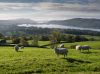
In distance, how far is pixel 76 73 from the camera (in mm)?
30188

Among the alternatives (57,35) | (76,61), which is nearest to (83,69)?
(76,61)

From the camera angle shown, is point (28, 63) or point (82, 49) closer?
point (28, 63)

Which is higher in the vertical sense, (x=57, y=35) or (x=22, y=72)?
(x=22, y=72)

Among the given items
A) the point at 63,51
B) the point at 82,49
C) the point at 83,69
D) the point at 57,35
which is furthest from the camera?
the point at 57,35

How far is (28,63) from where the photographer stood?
35031 millimetres

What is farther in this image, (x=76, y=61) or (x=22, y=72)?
(x=76, y=61)

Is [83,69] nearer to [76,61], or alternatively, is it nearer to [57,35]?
[76,61]

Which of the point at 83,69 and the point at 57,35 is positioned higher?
the point at 83,69

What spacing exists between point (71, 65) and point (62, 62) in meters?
2.02

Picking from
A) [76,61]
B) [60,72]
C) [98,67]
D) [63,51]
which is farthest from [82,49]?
[60,72]

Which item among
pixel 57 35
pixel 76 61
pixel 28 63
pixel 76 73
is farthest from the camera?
pixel 57 35

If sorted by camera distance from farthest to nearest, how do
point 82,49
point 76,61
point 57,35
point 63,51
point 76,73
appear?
point 57,35, point 82,49, point 63,51, point 76,61, point 76,73

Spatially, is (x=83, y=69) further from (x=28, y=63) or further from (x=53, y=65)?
(x=28, y=63)

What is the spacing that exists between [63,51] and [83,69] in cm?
883
